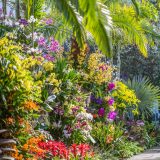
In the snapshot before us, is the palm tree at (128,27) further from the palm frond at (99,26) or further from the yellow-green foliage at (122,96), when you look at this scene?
the palm frond at (99,26)

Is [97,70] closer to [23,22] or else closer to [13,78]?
[23,22]

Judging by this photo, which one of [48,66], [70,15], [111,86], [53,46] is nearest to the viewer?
[70,15]

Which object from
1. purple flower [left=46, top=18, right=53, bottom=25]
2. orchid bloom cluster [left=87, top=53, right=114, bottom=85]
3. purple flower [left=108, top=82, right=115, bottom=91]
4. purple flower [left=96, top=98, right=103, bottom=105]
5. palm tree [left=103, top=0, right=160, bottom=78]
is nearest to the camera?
orchid bloom cluster [left=87, top=53, right=114, bottom=85]

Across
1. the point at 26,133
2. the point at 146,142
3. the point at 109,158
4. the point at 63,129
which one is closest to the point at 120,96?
the point at 146,142

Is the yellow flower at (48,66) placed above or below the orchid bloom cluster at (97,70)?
above

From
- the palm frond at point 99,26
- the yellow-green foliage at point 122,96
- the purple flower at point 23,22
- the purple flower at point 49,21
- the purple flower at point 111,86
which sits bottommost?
the yellow-green foliage at point 122,96

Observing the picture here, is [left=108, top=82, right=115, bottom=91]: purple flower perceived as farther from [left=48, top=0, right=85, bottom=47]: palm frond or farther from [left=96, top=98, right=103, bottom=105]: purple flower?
[left=48, top=0, right=85, bottom=47]: palm frond

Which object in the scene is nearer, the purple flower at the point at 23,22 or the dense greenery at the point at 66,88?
the dense greenery at the point at 66,88

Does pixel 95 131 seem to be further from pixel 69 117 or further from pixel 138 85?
pixel 138 85

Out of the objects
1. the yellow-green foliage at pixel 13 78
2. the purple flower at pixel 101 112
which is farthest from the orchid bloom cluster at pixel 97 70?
the yellow-green foliage at pixel 13 78

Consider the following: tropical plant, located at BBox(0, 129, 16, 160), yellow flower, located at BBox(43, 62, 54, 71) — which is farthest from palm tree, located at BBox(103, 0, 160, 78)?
tropical plant, located at BBox(0, 129, 16, 160)

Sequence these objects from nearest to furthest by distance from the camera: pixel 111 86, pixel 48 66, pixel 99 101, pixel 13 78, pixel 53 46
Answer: pixel 13 78
pixel 48 66
pixel 53 46
pixel 99 101
pixel 111 86

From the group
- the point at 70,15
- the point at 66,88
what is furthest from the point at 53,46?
the point at 70,15

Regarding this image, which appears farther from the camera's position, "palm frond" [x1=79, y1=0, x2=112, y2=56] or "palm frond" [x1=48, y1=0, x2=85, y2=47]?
"palm frond" [x1=48, y1=0, x2=85, y2=47]
